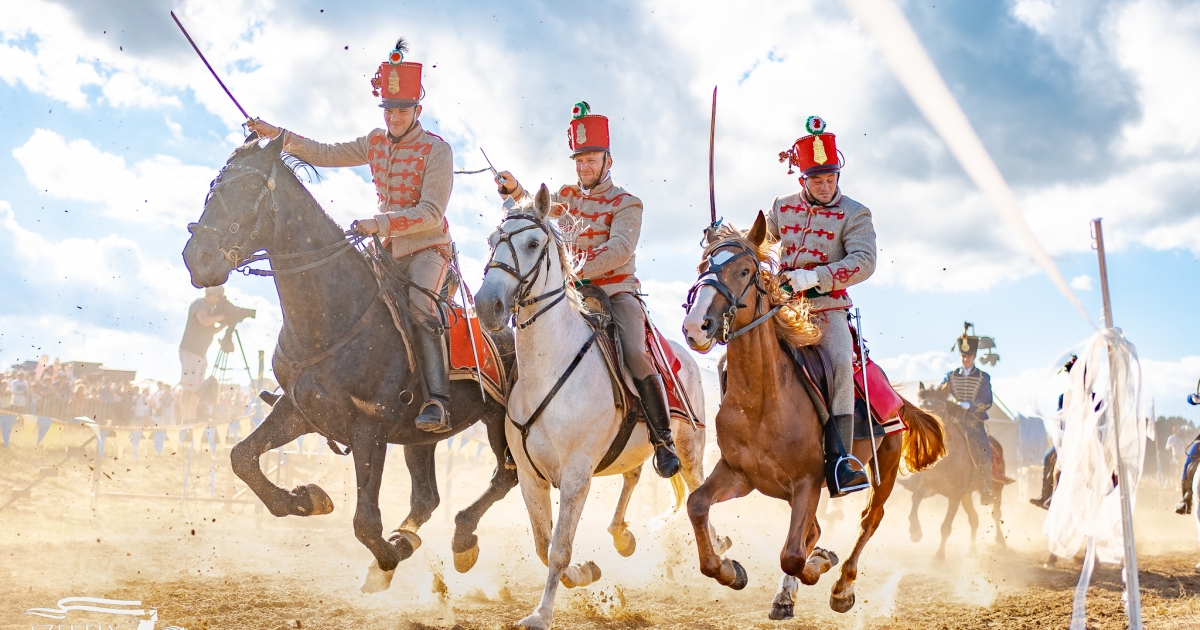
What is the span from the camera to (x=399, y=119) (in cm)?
760

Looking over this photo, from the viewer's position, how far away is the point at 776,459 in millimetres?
6230

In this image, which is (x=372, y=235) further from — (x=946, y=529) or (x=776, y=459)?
(x=946, y=529)

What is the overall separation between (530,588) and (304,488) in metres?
3.91

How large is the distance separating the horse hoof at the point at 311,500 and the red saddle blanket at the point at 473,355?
1.36 m

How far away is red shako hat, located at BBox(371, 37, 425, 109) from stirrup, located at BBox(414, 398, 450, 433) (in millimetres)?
2572

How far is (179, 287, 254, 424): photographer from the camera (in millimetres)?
13336

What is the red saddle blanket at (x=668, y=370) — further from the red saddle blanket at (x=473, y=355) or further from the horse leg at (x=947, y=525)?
the horse leg at (x=947, y=525)

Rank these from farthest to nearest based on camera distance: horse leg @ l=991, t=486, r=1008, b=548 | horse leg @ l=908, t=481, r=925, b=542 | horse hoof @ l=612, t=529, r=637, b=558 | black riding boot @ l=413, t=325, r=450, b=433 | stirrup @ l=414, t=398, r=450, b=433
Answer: horse leg @ l=908, t=481, r=925, b=542, horse leg @ l=991, t=486, r=1008, b=548, horse hoof @ l=612, t=529, r=637, b=558, black riding boot @ l=413, t=325, r=450, b=433, stirrup @ l=414, t=398, r=450, b=433

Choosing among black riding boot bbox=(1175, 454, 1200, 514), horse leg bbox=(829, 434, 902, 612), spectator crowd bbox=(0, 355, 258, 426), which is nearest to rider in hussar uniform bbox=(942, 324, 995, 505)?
black riding boot bbox=(1175, 454, 1200, 514)

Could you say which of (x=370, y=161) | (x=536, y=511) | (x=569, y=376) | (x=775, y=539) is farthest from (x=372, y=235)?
(x=775, y=539)

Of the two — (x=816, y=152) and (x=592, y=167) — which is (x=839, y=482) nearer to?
(x=816, y=152)

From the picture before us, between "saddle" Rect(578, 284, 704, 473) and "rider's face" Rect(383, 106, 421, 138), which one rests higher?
"rider's face" Rect(383, 106, 421, 138)

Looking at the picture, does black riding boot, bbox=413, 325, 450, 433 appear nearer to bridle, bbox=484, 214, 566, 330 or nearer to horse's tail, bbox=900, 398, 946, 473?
bridle, bbox=484, 214, 566, 330

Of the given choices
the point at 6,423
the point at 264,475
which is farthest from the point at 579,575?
the point at 6,423
